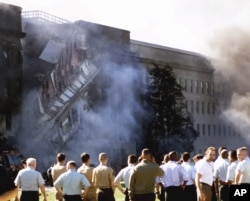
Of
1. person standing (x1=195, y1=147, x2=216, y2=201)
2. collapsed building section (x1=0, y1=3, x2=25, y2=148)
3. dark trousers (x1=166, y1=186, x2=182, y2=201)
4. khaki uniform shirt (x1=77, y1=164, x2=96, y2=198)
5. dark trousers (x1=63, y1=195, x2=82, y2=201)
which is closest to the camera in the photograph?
dark trousers (x1=63, y1=195, x2=82, y2=201)

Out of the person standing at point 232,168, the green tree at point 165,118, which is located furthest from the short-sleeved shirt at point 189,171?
the green tree at point 165,118

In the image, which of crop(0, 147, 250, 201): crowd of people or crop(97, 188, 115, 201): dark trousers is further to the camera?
crop(97, 188, 115, 201): dark trousers

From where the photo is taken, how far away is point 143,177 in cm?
1202

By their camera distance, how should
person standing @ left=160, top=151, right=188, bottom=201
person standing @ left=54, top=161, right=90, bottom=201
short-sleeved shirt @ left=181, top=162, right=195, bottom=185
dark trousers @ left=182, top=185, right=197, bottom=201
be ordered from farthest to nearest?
1. dark trousers @ left=182, top=185, right=197, bottom=201
2. short-sleeved shirt @ left=181, top=162, right=195, bottom=185
3. person standing @ left=160, top=151, right=188, bottom=201
4. person standing @ left=54, top=161, right=90, bottom=201

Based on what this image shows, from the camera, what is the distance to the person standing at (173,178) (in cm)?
1594

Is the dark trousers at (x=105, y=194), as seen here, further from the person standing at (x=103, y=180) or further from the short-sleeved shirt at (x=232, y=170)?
the short-sleeved shirt at (x=232, y=170)

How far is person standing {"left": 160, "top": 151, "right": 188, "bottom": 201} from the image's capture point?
15.9 m

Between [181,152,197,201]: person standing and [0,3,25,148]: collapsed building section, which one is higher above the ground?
Answer: [0,3,25,148]: collapsed building section

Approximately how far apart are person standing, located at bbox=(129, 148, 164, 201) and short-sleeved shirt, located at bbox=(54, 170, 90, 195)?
0.83 m

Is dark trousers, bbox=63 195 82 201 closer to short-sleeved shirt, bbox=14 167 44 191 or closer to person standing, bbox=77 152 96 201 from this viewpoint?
short-sleeved shirt, bbox=14 167 44 191

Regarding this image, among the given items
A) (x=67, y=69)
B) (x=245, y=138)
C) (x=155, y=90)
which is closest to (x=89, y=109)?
(x=67, y=69)

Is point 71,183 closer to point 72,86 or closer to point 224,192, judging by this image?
point 224,192

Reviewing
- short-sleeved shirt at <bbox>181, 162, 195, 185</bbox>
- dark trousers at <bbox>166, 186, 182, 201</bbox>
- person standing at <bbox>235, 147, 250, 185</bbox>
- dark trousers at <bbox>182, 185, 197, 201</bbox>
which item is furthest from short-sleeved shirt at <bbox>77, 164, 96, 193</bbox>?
dark trousers at <bbox>182, 185, 197, 201</bbox>

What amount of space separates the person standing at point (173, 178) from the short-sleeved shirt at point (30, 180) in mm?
3885
